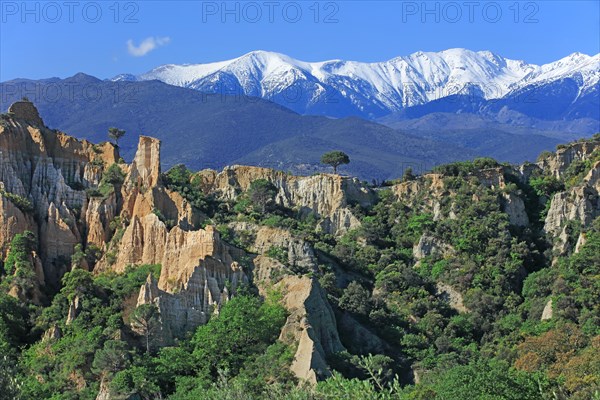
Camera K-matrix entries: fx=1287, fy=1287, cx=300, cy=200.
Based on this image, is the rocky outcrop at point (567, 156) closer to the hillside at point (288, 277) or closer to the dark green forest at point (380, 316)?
the hillside at point (288, 277)

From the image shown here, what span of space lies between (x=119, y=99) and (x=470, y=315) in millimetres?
118351

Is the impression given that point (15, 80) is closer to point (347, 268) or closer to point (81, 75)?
point (81, 75)

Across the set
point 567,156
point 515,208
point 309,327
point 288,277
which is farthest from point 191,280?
point 567,156

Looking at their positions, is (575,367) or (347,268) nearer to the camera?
(575,367)

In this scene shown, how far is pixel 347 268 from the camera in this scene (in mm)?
65062

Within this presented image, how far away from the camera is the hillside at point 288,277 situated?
4850cm

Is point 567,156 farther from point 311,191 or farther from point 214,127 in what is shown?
point 214,127

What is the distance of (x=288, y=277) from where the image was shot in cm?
5500

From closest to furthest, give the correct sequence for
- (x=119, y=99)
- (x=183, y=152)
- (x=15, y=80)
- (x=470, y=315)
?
1. (x=470, y=315)
2. (x=183, y=152)
3. (x=119, y=99)
4. (x=15, y=80)

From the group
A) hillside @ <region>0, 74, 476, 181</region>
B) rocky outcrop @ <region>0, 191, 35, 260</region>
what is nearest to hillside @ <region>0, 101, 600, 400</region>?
rocky outcrop @ <region>0, 191, 35, 260</region>

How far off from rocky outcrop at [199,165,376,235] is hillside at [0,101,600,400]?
13 centimetres

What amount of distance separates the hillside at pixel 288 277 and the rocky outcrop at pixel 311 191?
0.13m

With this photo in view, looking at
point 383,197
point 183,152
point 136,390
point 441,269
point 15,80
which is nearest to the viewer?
point 136,390

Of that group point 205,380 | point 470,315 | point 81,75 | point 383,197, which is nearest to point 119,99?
point 81,75
